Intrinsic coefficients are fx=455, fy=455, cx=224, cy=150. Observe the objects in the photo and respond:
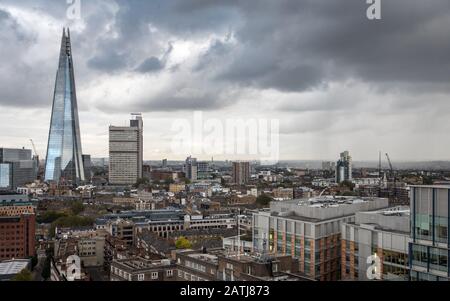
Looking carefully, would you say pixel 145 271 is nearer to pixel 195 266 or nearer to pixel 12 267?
pixel 195 266

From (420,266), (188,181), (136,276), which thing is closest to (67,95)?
(188,181)

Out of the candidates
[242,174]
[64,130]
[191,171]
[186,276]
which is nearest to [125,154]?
[64,130]

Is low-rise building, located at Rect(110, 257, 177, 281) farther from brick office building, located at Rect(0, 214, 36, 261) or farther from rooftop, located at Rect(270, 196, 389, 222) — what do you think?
brick office building, located at Rect(0, 214, 36, 261)

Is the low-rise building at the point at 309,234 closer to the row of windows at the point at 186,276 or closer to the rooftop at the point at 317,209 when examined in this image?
the rooftop at the point at 317,209

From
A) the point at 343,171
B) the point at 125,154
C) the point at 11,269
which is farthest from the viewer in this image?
the point at 125,154

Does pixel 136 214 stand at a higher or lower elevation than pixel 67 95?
lower
